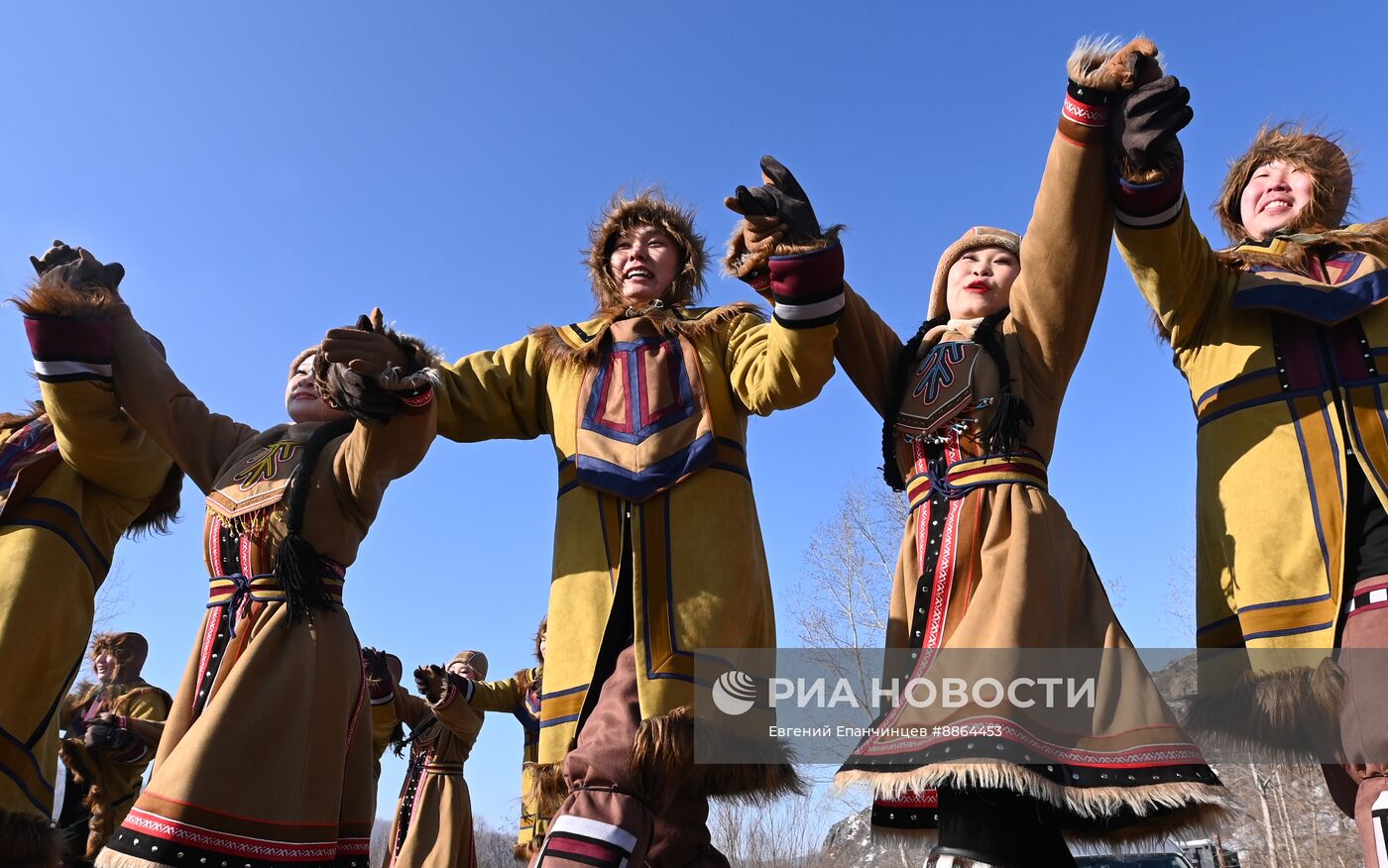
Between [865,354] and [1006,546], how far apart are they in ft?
2.64

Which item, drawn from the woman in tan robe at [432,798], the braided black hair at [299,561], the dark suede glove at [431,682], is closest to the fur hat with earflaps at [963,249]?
the braided black hair at [299,561]

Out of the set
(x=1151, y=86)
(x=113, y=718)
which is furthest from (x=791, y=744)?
(x=113, y=718)

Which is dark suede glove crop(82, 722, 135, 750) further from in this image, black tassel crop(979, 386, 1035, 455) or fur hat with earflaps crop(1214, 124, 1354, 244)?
fur hat with earflaps crop(1214, 124, 1354, 244)

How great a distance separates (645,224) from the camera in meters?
3.93

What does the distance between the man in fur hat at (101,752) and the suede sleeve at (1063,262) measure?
4656 millimetres

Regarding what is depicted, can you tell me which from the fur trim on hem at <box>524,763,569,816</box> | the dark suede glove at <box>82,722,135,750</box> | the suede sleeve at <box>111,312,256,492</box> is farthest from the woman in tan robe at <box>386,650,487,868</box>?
the fur trim on hem at <box>524,763,569,816</box>

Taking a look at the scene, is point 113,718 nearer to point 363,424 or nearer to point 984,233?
point 363,424

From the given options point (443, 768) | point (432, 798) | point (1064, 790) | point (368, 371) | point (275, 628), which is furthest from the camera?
point (443, 768)

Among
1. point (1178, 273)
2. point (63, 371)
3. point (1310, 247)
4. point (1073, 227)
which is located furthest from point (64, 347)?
point (1310, 247)

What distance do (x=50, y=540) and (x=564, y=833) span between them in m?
2.39

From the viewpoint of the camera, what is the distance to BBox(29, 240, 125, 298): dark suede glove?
4090mm

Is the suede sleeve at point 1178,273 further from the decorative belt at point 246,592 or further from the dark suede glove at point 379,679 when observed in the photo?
the dark suede glove at point 379,679

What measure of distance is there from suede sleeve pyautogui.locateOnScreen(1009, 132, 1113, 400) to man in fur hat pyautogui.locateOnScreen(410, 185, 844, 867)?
56cm

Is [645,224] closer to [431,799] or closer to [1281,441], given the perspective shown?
[1281,441]
